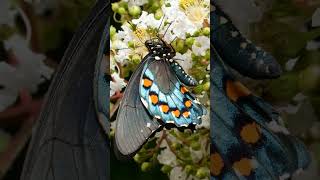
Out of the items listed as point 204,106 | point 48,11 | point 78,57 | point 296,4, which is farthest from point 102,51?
point 296,4

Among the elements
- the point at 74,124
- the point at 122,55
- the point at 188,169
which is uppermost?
the point at 122,55

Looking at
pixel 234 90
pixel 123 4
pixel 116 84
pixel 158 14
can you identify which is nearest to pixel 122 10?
pixel 123 4

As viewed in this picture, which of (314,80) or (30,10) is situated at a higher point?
(30,10)

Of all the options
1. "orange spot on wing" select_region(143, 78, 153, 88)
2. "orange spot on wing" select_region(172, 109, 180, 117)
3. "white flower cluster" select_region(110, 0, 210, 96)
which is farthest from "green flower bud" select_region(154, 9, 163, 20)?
"orange spot on wing" select_region(172, 109, 180, 117)

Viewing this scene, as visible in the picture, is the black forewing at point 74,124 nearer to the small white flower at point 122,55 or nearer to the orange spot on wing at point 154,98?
the small white flower at point 122,55

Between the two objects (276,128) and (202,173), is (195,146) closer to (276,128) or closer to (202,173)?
(202,173)

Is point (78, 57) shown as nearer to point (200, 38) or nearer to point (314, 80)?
point (200, 38)

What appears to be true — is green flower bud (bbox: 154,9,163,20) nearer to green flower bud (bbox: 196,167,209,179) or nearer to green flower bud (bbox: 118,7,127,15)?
green flower bud (bbox: 118,7,127,15)
